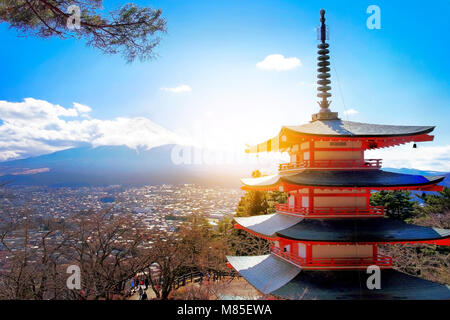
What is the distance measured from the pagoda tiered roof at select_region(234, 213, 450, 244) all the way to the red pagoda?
3cm

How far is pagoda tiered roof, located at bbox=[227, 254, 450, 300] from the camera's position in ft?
29.5

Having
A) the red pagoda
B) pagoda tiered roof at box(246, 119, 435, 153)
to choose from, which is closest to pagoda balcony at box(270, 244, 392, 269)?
the red pagoda

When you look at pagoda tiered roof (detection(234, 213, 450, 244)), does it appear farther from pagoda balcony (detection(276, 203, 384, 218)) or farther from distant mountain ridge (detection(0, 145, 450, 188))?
distant mountain ridge (detection(0, 145, 450, 188))

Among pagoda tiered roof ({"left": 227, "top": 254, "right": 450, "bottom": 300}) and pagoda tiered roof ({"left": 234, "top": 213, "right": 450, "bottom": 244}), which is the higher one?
pagoda tiered roof ({"left": 234, "top": 213, "right": 450, "bottom": 244})

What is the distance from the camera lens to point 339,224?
10492 mm

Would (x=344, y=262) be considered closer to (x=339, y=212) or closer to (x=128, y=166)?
(x=339, y=212)

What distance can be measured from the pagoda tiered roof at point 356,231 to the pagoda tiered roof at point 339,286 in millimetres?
1423

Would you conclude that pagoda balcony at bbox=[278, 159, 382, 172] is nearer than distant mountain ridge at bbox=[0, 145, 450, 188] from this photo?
Yes

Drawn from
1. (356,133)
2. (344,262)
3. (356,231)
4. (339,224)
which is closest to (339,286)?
(344,262)

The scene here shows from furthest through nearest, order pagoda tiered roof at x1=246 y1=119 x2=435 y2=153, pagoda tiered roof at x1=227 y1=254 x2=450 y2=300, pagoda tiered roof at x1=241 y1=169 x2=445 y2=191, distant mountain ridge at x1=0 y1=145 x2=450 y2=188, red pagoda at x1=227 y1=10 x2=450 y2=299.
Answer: distant mountain ridge at x1=0 y1=145 x2=450 y2=188 < pagoda tiered roof at x1=246 y1=119 x2=435 y2=153 < pagoda tiered roof at x1=241 y1=169 x2=445 y2=191 < red pagoda at x1=227 y1=10 x2=450 y2=299 < pagoda tiered roof at x1=227 y1=254 x2=450 y2=300

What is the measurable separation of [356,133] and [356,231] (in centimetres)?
350
